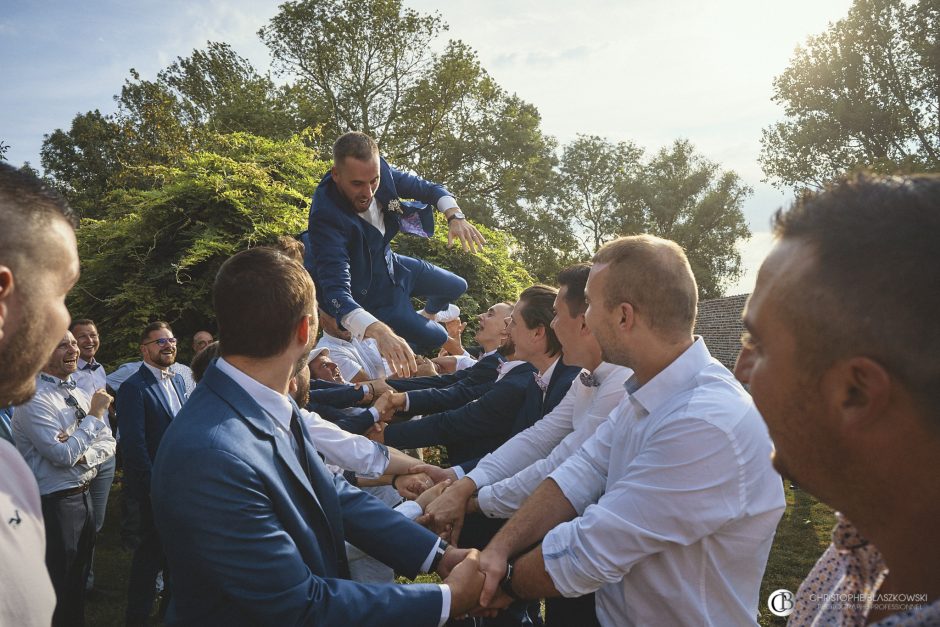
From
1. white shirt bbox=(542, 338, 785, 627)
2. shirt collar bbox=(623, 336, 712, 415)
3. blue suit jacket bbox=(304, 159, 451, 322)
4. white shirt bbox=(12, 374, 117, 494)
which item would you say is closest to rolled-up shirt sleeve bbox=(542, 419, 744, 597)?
white shirt bbox=(542, 338, 785, 627)

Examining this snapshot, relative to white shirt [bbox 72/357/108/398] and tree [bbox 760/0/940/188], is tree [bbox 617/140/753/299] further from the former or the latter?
white shirt [bbox 72/357/108/398]

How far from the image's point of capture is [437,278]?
6.96m

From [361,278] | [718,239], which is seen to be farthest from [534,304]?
[718,239]

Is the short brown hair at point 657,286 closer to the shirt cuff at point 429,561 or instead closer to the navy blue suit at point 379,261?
the shirt cuff at point 429,561

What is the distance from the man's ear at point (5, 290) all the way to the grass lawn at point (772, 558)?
20.1 feet

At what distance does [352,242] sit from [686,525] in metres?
3.93

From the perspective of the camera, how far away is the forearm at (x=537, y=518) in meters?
3.15

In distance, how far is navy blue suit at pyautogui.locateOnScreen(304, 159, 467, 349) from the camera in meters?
5.21

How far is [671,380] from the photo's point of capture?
9.47ft

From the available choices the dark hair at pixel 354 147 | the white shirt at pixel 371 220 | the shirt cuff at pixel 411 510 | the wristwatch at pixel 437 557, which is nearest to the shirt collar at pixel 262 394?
the wristwatch at pixel 437 557

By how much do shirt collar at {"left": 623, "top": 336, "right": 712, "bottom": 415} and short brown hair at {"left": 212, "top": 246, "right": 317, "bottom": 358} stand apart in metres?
1.55

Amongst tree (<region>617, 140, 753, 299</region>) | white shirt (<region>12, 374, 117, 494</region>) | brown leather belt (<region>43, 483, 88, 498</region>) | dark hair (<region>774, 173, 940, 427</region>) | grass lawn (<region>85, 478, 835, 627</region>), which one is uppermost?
tree (<region>617, 140, 753, 299</region>)

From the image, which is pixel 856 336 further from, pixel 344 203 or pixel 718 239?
pixel 718 239

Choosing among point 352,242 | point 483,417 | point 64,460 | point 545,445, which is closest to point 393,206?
point 352,242
